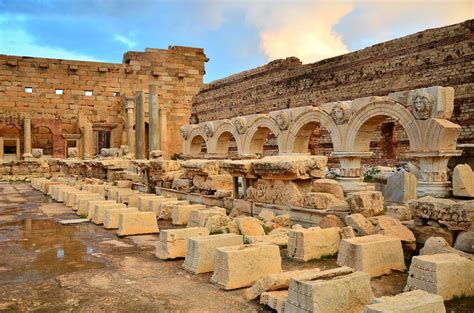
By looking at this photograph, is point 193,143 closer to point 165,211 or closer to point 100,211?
point 165,211

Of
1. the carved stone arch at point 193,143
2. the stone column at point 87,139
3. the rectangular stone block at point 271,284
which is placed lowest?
the rectangular stone block at point 271,284

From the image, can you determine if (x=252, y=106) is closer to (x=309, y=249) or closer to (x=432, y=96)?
(x=432, y=96)

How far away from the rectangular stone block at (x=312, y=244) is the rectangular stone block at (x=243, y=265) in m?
0.78

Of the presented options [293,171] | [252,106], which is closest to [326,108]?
[293,171]

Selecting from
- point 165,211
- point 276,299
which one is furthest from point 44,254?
point 276,299

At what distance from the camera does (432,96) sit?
8047mm

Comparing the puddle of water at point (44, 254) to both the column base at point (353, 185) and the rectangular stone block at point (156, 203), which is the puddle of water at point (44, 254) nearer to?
the rectangular stone block at point (156, 203)

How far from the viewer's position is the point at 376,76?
1695cm

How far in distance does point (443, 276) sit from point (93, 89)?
26.3 meters

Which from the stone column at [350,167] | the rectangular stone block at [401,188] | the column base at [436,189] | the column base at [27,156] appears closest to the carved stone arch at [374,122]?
the stone column at [350,167]

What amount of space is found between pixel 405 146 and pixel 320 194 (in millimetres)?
9722

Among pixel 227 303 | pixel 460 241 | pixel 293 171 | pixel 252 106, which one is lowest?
pixel 227 303

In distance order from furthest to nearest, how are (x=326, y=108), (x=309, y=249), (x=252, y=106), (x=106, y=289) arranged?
(x=252, y=106) < (x=326, y=108) < (x=309, y=249) < (x=106, y=289)

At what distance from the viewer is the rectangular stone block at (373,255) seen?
15.0 feet
